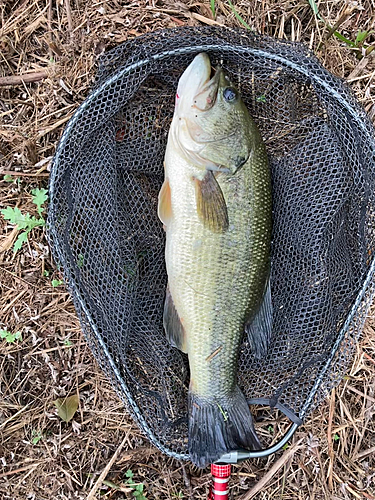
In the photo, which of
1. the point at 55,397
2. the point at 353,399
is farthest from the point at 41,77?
the point at 353,399

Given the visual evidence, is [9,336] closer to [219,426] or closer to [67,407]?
[67,407]

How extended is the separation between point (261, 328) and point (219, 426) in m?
0.50

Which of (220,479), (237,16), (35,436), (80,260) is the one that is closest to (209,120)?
(237,16)

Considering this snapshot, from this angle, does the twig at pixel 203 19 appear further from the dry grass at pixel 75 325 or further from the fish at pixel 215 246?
the fish at pixel 215 246

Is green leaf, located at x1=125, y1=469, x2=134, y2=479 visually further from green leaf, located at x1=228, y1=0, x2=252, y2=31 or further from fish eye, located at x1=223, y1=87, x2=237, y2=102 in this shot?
green leaf, located at x1=228, y1=0, x2=252, y2=31

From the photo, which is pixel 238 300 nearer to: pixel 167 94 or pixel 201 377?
pixel 201 377

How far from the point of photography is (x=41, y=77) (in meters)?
2.49

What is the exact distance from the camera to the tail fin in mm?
2148

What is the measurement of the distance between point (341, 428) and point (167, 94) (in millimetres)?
2137

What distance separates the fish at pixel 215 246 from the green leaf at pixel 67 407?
0.73m

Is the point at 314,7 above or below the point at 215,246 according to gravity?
above

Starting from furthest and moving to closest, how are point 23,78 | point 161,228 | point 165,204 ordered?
point 23,78
point 161,228
point 165,204

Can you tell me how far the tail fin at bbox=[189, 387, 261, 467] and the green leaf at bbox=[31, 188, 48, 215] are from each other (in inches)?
49.8

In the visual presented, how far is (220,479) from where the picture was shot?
217 cm
